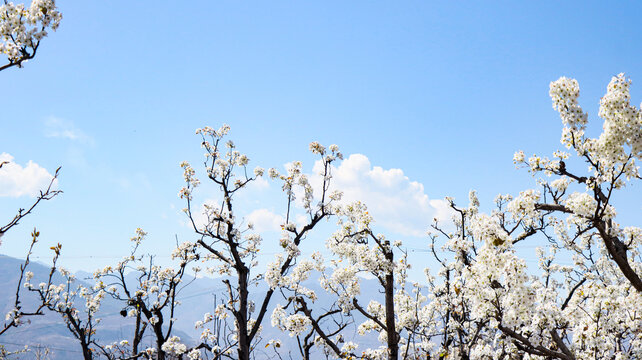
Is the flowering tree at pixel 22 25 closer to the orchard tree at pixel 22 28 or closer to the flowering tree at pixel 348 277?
the orchard tree at pixel 22 28

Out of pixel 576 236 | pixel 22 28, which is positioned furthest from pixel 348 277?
pixel 22 28

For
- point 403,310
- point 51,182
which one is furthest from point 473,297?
point 403,310

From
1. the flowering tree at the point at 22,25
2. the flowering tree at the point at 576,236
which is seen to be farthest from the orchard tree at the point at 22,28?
the flowering tree at the point at 576,236

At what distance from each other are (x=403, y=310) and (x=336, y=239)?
4691mm

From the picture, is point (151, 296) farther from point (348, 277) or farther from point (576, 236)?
point (576, 236)

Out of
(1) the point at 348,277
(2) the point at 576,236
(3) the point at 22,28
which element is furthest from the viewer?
(1) the point at 348,277

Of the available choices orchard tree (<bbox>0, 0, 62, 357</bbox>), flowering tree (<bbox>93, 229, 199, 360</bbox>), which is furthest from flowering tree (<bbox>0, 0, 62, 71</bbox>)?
flowering tree (<bbox>93, 229, 199, 360</bbox>)

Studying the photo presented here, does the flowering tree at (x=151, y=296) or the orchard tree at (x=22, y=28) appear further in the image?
the flowering tree at (x=151, y=296)

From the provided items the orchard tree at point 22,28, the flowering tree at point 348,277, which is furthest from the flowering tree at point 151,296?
the orchard tree at point 22,28

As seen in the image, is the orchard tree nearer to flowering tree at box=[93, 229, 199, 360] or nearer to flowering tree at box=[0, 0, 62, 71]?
flowering tree at box=[0, 0, 62, 71]

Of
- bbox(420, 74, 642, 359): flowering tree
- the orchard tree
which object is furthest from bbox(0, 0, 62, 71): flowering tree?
bbox(420, 74, 642, 359): flowering tree

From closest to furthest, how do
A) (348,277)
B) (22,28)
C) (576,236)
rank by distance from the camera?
(22,28) → (576,236) → (348,277)

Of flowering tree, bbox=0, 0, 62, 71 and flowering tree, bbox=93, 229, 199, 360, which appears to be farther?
flowering tree, bbox=93, 229, 199, 360

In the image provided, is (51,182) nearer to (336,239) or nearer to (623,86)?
(623,86)
